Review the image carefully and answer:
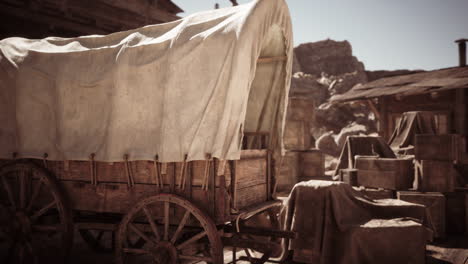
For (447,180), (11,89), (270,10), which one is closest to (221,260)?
(270,10)

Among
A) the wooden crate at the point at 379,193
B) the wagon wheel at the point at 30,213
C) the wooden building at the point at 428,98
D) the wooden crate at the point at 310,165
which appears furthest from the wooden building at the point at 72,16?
the wooden building at the point at 428,98

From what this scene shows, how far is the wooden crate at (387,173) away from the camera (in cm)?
734

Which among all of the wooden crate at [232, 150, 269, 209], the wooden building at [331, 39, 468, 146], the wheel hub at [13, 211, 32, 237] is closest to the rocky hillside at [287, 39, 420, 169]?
the wooden building at [331, 39, 468, 146]

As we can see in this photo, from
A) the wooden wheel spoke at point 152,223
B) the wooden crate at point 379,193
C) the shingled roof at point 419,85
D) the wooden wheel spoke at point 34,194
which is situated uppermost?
the shingled roof at point 419,85

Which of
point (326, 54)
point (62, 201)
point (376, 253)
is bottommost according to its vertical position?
point (376, 253)

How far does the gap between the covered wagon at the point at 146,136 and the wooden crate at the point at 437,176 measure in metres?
3.93

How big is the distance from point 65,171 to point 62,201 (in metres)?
0.39

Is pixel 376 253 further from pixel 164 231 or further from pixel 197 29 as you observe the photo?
pixel 197 29

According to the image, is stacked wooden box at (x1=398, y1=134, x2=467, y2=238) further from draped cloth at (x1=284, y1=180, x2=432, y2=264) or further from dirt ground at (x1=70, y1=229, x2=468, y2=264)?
draped cloth at (x1=284, y1=180, x2=432, y2=264)

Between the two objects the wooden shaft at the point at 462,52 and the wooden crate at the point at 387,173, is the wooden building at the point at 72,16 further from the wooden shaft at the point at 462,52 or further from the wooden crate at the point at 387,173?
the wooden shaft at the point at 462,52

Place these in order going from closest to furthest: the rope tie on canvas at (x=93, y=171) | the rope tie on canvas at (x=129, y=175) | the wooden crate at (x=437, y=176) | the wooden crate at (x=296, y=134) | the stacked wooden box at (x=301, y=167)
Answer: the rope tie on canvas at (x=129, y=175), the rope tie on canvas at (x=93, y=171), the wooden crate at (x=437, y=176), the stacked wooden box at (x=301, y=167), the wooden crate at (x=296, y=134)

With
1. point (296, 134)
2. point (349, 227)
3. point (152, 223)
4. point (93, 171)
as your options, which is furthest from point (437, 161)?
point (93, 171)

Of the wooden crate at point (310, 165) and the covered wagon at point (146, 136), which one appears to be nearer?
the covered wagon at point (146, 136)

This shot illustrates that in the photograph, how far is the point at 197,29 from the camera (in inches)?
144
